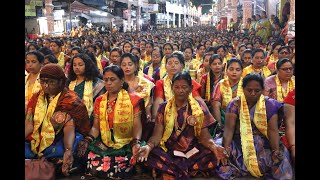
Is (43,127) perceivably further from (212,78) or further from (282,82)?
(282,82)

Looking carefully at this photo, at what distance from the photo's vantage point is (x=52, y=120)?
3.52m

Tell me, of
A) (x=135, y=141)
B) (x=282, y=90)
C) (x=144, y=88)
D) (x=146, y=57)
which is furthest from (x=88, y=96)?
(x=146, y=57)

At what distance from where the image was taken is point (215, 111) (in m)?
4.62

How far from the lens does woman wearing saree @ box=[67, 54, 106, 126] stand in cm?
449

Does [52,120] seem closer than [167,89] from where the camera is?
Yes

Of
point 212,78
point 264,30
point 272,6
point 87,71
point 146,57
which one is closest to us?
point 87,71

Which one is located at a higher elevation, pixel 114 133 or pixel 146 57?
pixel 146 57

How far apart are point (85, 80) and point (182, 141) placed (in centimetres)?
162

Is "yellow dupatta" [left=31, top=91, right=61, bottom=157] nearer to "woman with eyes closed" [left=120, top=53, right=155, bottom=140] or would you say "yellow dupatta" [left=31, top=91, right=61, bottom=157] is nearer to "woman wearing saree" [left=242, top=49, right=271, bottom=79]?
"woman with eyes closed" [left=120, top=53, right=155, bottom=140]

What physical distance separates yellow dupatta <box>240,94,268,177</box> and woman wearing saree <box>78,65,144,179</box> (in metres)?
0.98

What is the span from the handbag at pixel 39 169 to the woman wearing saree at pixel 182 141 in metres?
0.81

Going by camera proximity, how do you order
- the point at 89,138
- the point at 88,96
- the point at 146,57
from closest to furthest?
the point at 89,138
the point at 88,96
the point at 146,57

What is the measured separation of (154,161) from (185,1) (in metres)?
63.8

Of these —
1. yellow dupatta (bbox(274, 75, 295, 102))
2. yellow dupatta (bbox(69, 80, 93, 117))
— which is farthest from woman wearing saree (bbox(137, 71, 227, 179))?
yellow dupatta (bbox(274, 75, 295, 102))
